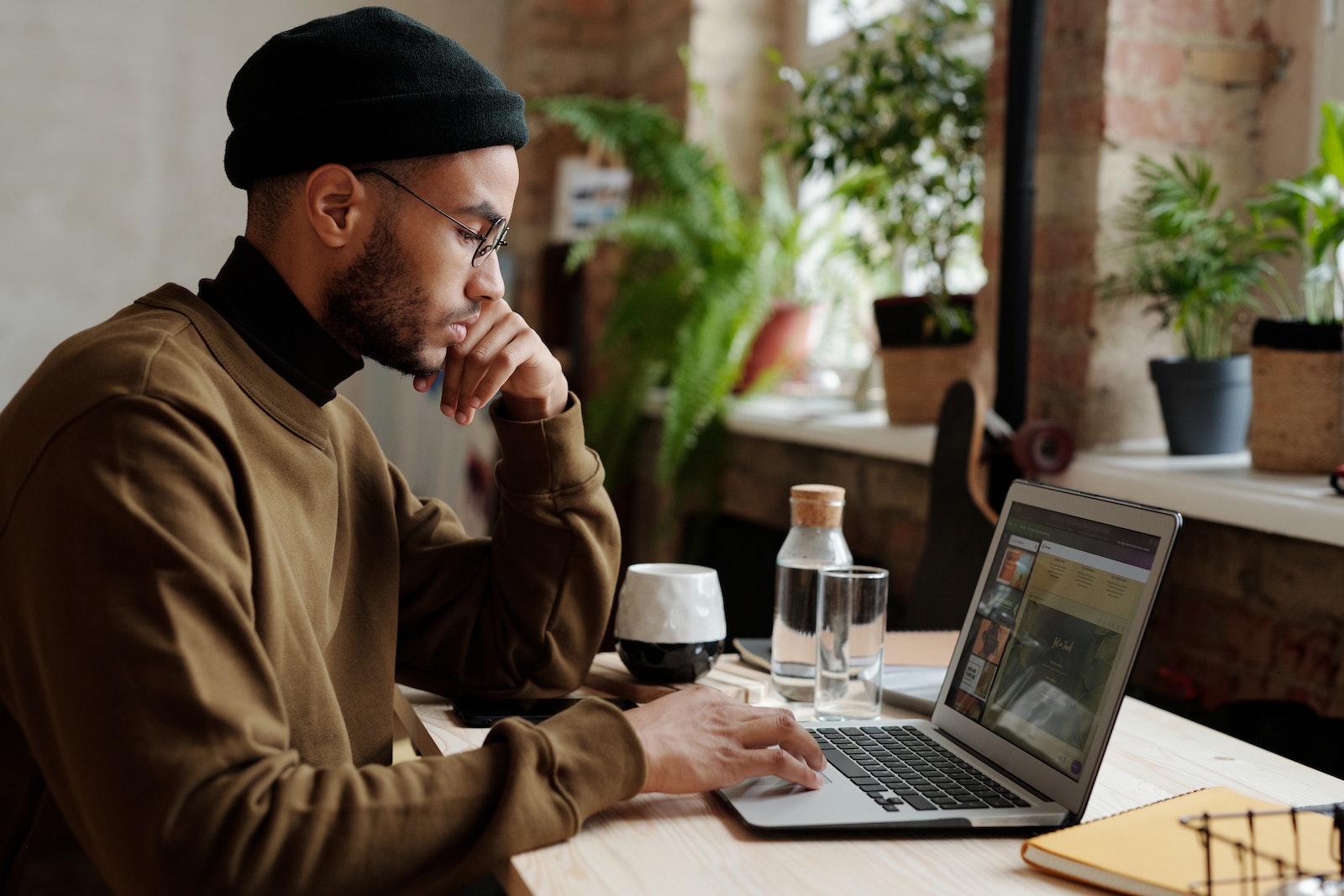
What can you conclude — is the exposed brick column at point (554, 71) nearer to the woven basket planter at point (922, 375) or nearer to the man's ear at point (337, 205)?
the woven basket planter at point (922, 375)

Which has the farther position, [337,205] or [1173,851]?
[337,205]

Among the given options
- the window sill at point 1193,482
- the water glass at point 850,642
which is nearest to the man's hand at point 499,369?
the water glass at point 850,642

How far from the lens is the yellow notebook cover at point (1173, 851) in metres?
0.78

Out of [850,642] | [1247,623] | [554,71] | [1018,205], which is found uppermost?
[554,71]

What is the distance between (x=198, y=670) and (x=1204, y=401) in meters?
1.60

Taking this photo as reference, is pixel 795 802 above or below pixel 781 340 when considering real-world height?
below

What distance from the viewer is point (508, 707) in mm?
1261

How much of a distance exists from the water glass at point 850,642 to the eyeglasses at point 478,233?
1.50ft

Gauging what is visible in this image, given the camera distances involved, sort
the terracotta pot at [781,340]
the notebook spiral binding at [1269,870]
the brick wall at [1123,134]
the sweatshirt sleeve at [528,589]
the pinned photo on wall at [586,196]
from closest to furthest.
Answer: the notebook spiral binding at [1269,870], the sweatshirt sleeve at [528,589], the brick wall at [1123,134], the terracotta pot at [781,340], the pinned photo on wall at [586,196]

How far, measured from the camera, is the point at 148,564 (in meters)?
0.80

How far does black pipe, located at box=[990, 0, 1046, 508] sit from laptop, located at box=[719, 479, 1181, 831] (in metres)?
0.94

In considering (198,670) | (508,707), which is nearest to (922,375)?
(508,707)

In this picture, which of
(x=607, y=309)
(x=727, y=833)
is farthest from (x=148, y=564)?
(x=607, y=309)

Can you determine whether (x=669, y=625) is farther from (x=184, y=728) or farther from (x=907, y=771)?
(x=184, y=728)
